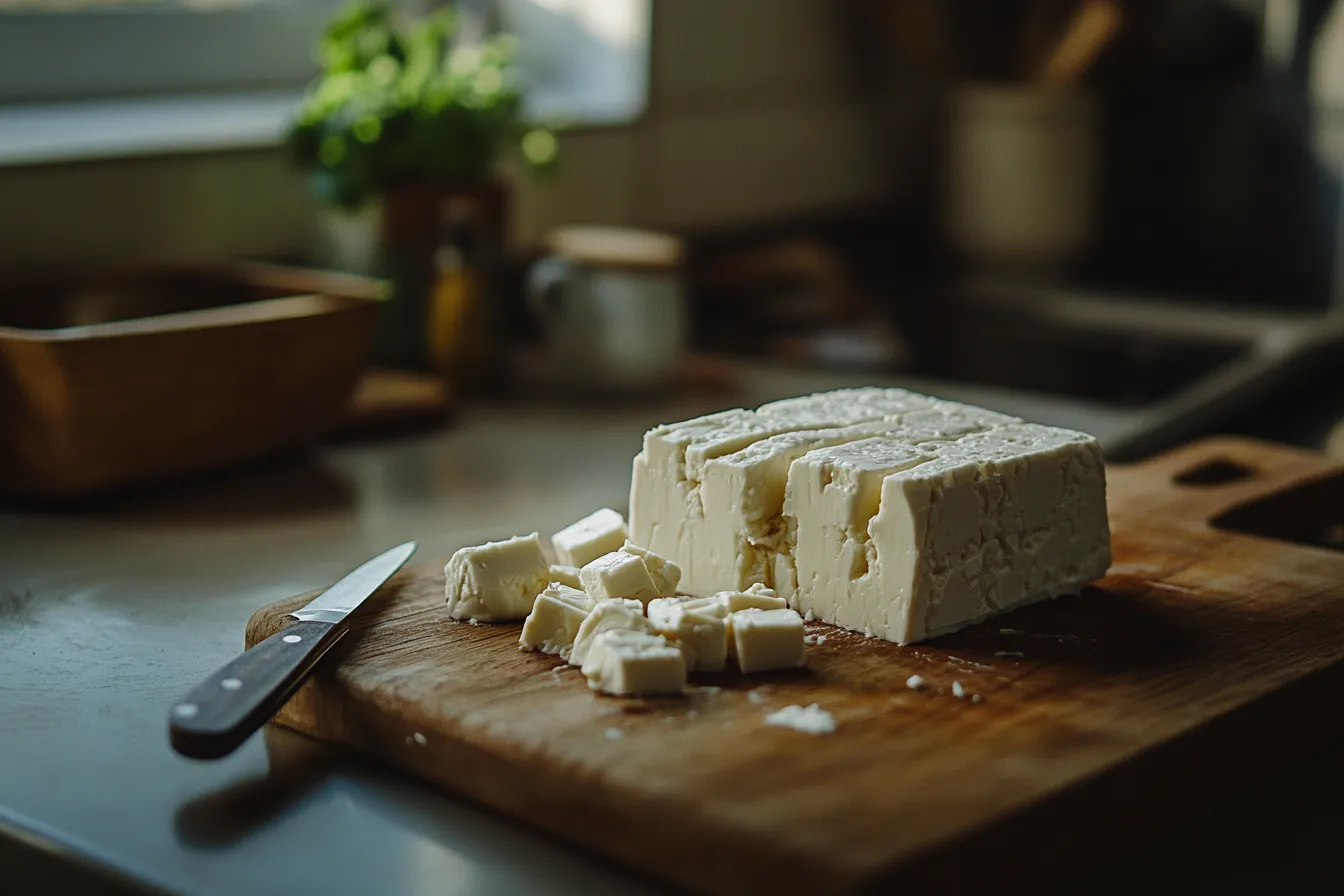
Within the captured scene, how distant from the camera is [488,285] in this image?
187cm

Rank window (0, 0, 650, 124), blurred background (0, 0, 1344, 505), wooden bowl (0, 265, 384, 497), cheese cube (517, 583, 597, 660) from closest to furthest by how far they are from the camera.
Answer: cheese cube (517, 583, 597, 660) < wooden bowl (0, 265, 384, 497) < blurred background (0, 0, 1344, 505) < window (0, 0, 650, 124)

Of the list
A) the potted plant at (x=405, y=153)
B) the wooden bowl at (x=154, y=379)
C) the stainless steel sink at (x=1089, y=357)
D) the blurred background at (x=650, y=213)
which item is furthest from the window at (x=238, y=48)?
the stainless steel sink at (x=1089, y=357)

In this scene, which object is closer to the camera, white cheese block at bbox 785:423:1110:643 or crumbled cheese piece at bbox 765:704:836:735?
crumbled cheese piece at bbox 765:704:836:735

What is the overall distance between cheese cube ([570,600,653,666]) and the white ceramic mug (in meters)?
0.90

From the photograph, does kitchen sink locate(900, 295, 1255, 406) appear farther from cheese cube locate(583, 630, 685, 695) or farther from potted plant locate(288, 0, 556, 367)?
cheese cube locate(583, 630, 685, 695)

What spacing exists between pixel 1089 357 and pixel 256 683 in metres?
1.86

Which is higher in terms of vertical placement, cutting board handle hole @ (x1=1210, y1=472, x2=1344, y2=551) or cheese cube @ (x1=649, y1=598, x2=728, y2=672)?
cheese cube @ (x1=649, y1=598, x2=728, y2=672)

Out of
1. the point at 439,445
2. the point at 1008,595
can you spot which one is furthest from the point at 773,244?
the point at 1008,595

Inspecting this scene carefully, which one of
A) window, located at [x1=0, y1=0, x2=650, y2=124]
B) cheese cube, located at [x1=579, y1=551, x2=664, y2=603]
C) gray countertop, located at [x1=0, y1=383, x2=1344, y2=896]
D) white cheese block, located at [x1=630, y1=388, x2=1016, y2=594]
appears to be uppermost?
window, located at [x1=0, y1=0, x2=650, y2=124]

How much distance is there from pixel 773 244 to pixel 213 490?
4.63 feet

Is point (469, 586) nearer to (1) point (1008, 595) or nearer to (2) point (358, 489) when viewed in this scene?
(1) point (1008, 595)

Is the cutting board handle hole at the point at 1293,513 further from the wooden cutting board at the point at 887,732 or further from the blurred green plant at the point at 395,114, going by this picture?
the blurred green plant at the point at 395,114

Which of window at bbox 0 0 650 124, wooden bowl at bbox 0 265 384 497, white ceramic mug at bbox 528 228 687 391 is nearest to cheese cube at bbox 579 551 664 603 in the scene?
wooden bowl at bbox 0 265 384 497

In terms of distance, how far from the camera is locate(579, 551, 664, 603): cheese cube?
1.03m
